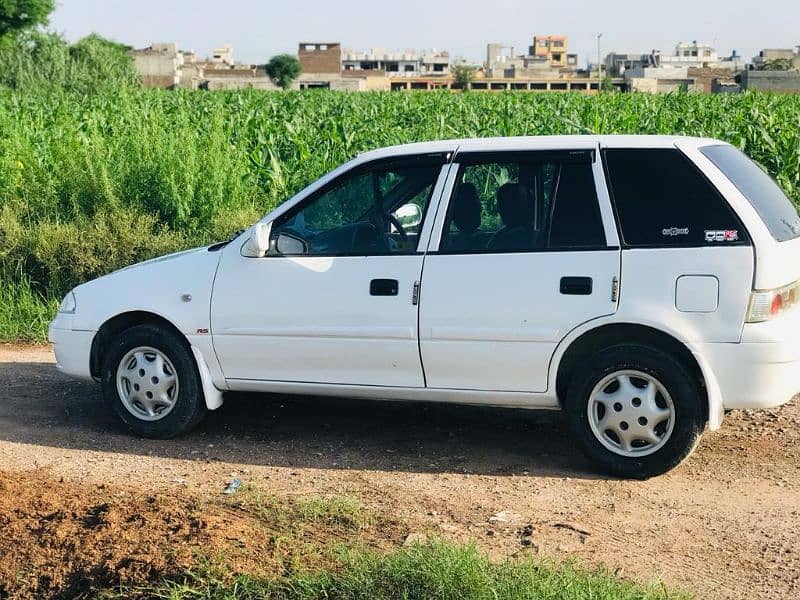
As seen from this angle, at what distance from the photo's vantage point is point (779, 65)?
297ft

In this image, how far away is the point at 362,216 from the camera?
23.3ft

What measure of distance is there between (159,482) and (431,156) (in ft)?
8.07

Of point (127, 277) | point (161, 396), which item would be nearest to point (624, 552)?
point (161, 396)

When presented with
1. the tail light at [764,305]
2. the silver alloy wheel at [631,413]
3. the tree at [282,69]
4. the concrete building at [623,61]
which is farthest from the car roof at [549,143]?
the concrete building at [623,61]

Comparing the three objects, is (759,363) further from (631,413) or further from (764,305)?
(631,413)

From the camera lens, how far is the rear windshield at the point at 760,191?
638 centimetres

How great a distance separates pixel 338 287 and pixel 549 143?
1486 mm

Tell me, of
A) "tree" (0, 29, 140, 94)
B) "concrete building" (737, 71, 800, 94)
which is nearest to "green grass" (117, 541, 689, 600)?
"tree" (0, 29, 140, 94)

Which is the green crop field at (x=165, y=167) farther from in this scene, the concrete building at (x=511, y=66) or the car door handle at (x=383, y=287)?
the concrete building at (x=511, y=66)

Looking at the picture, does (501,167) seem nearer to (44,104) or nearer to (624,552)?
(624,552)

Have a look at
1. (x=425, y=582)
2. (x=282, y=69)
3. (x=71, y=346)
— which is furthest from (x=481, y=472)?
(x=282, y=69)

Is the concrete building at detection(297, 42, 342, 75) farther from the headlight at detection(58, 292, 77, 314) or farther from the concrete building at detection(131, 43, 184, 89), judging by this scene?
the headlight at detection(58, 292, 77, 314)

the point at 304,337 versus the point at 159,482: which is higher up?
the point at 304,337

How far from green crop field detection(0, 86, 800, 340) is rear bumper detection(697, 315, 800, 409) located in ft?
23.4
